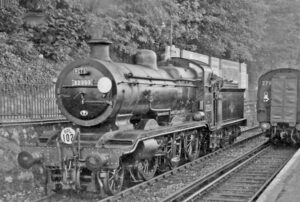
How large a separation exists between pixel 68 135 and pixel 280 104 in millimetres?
9745

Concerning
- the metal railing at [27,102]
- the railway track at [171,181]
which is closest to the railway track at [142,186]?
the railway track at [171,181]

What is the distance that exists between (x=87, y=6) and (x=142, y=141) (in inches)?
336

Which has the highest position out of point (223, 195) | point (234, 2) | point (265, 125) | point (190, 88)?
point (234, 2)

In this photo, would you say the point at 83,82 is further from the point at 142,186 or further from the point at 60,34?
the point at 60,34

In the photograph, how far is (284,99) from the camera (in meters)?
15.6

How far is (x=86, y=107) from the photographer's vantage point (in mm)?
8445

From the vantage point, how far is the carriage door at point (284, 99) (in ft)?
50.8

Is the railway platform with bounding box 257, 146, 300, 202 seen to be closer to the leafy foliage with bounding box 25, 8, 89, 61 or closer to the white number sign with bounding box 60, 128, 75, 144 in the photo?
the white number sign with bounding box 60, 128, 75, 144

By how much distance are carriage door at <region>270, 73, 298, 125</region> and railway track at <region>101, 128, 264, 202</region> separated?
264 cm

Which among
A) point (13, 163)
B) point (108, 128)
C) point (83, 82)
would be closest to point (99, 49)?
point (83, 82)

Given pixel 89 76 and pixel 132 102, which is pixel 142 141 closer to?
pixel 132 102

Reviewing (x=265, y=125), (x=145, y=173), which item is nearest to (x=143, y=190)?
(x=145, y=173)

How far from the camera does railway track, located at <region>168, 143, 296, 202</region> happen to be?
27.5 ft

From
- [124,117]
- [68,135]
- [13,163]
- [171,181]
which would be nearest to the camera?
[68,135]
